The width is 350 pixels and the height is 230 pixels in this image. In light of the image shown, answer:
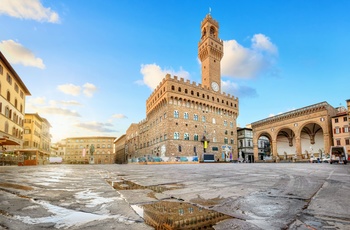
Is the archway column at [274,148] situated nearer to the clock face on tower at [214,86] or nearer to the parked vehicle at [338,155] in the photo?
the parked vehicle at [338,155]

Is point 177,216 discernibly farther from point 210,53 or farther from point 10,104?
point 210,53

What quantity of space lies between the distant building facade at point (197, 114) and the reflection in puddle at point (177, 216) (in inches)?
1464

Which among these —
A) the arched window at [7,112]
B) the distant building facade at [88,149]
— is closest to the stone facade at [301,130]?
the arched window at [7,112]

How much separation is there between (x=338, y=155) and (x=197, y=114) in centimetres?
2430

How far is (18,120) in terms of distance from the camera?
2906cm

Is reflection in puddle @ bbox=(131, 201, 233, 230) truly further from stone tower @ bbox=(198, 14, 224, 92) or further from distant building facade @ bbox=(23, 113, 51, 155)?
distant building facade @ bbox=(23, 113, 51, 155)

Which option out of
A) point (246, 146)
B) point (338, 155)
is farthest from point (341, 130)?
point (246, 146)

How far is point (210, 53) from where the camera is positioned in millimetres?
48906

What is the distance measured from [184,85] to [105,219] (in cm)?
4270

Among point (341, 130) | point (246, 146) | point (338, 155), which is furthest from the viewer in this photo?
point (246, 146)

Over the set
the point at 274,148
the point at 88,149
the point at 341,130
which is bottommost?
the point at 88,149

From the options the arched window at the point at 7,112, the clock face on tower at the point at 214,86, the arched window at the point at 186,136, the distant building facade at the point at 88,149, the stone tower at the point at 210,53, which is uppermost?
the stone tower at the point at 210,53

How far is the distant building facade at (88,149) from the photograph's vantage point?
9700 centimetres

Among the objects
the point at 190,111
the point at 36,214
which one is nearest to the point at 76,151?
the point at 190,111
